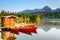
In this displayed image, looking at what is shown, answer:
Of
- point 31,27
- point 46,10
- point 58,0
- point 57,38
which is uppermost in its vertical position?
point 58,0

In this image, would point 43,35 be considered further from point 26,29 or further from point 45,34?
point 26,29

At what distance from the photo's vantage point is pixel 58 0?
1790 millimetres

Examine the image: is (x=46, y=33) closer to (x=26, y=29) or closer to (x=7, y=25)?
(x=26, y=29)

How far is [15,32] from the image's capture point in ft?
5.78

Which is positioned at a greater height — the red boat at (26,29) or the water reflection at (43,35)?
the red boat at (26,29)

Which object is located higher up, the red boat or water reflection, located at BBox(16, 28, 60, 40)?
the red boat

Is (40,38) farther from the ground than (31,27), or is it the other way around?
(31,27)

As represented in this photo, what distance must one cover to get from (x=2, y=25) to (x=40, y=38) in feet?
1.50

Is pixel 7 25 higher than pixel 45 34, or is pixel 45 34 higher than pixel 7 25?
pixel 7 25

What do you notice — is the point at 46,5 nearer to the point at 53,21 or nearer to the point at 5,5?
the point at 53,21

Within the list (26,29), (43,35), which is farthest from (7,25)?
(43,35)

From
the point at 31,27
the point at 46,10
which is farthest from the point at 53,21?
the point at 31,27

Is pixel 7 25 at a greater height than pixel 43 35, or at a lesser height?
greater

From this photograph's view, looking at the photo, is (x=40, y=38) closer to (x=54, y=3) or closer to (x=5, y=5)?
(x=54, y=3)
